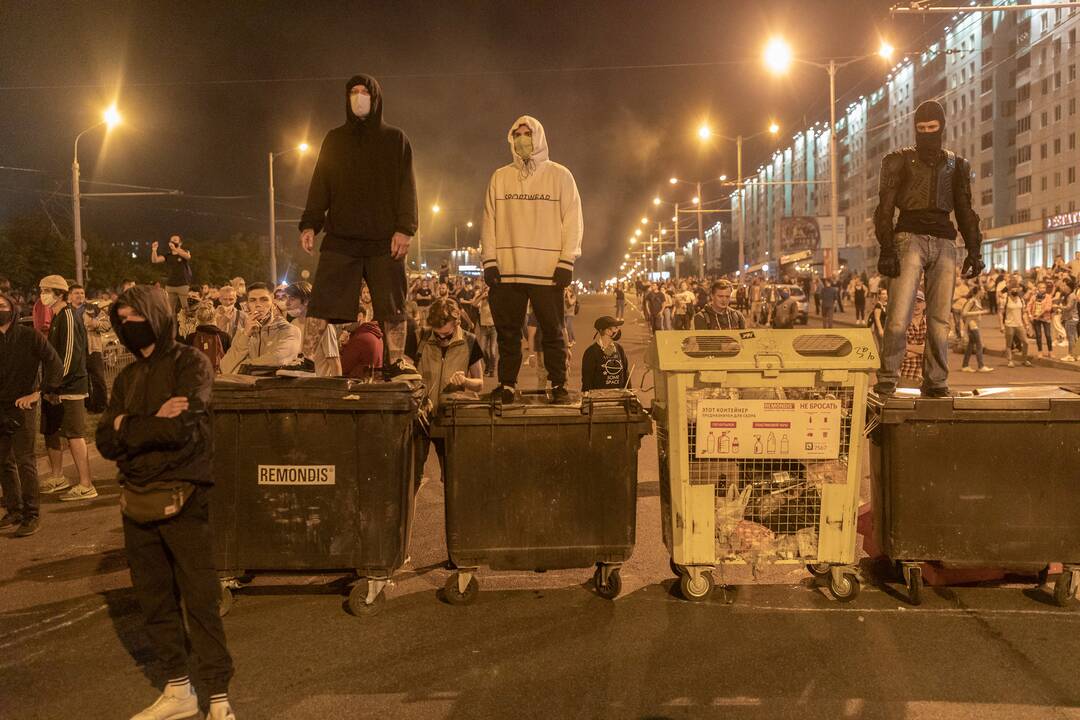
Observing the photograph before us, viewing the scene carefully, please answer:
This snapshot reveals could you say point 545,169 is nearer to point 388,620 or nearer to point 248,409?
point 248,409

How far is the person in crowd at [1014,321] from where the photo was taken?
2052 centimetres

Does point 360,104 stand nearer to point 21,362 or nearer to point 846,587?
point 21,362

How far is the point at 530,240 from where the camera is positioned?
21.5 feet

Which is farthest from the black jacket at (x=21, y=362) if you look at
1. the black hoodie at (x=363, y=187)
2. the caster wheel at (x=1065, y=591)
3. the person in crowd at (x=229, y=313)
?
the caster wheel at (x=1065, y=591)

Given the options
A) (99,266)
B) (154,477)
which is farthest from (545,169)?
(99,266)

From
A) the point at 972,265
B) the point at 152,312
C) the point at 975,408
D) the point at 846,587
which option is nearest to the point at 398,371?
the point at 152,312

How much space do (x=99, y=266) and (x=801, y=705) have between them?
70.3 m

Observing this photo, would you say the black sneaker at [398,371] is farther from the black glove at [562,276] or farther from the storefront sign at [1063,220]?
the storefront sign at [1063,220]

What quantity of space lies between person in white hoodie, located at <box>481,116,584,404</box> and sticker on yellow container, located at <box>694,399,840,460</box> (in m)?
1.49

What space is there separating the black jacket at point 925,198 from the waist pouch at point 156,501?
14.7 ft

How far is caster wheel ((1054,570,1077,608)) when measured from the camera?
17.7 ft

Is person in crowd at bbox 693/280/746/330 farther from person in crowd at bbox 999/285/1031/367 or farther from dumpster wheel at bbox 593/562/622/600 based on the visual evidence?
person in crowd at bbox 999/285/1031/367

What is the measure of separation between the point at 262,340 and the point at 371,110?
184cm

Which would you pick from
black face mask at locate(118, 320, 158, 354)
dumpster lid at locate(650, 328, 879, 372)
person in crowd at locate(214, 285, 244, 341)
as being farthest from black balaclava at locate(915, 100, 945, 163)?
person in crowd at locate(214, 285, 244, 341)
